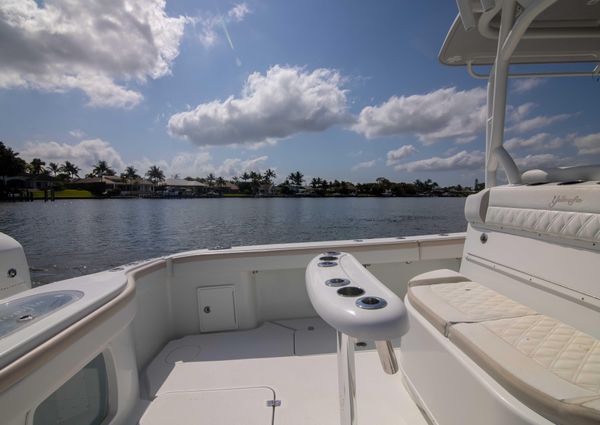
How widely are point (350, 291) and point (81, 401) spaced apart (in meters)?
1.06

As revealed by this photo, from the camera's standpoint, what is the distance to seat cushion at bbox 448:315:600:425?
681mm

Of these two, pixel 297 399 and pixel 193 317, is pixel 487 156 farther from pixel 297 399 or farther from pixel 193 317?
pixel 193 317

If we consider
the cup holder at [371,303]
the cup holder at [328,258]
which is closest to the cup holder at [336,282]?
the cup holder at [371,303]

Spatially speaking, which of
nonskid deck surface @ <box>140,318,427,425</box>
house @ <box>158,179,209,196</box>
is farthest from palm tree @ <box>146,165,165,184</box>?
nonskid deck surface @ <box>140,318,427,425</box>

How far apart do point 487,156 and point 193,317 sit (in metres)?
2.18

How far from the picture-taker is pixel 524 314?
114cm

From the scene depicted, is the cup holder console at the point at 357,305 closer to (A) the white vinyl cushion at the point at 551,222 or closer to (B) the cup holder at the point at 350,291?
(B) the cup holder at the point at 350,291

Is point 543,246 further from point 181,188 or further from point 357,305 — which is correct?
point 181,188

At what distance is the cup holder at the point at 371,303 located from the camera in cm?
69

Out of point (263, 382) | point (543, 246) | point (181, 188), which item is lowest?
point (263, 382)

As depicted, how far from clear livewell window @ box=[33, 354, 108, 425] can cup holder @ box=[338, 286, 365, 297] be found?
36.4 inches

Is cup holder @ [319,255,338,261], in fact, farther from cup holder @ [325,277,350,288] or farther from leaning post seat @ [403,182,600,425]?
leaning post seat @ [403,182,600,425]

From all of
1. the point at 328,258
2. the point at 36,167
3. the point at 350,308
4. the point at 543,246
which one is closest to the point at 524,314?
the point at 543,246

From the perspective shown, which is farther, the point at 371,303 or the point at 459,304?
the point at 459,304
